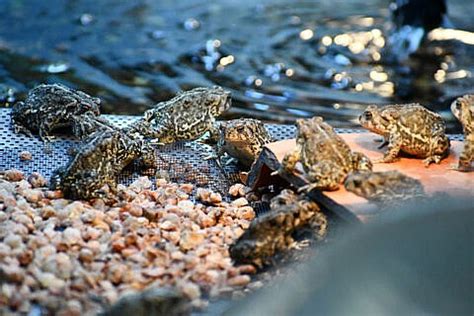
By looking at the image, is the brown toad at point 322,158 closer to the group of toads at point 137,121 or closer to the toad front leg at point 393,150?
the toad front leg at point 393,150

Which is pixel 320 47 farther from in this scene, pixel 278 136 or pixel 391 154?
pixel 391 154

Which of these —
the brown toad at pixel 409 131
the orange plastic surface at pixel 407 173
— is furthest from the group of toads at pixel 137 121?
the brown toad at pixel 409 131

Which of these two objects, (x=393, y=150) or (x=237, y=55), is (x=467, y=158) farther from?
(x=237, y=55)

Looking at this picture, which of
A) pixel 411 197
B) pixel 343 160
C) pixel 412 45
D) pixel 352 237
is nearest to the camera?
pixel 352 237

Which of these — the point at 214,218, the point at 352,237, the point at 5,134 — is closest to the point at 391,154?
the point at 214,218

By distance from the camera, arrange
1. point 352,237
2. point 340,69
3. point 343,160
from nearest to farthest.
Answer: point 352,237, point 343,160, point 340,69

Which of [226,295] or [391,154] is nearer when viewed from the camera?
[226,295]

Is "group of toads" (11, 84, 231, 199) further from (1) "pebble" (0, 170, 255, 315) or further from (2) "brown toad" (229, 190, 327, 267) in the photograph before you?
(2) "brown toad" (229, 190, 327, 267)
